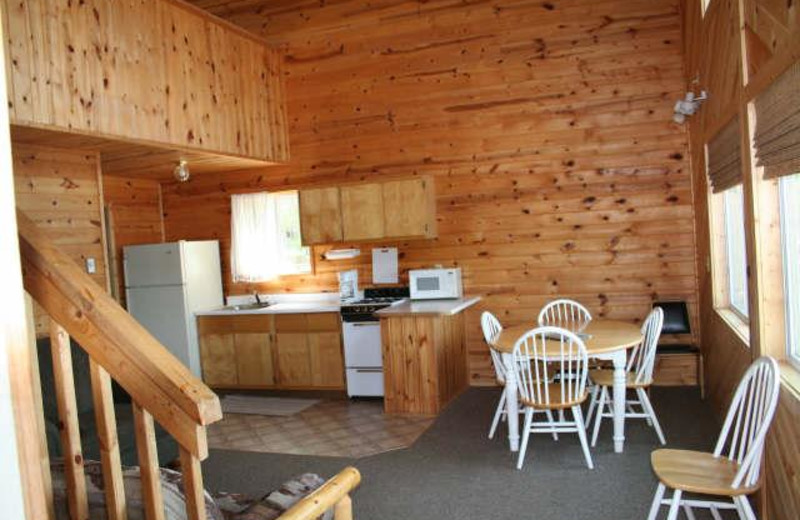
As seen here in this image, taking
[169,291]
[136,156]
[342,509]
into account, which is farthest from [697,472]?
[169,291]

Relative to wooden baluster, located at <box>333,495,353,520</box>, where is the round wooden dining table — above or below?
below

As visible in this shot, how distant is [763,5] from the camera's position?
2.57 m

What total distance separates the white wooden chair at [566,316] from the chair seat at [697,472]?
179 centimetres

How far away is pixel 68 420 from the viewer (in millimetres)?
1421

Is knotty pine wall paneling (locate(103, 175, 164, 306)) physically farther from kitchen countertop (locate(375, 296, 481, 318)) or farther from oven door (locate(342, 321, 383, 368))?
kitchen countertop (locate(375, 296, 481, 318))

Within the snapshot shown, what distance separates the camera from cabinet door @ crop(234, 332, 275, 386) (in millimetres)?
6215

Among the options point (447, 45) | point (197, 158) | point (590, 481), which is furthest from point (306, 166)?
point (590, 481)

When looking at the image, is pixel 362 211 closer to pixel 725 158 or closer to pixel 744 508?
pixel 725 158

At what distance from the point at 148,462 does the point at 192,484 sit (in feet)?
0.39

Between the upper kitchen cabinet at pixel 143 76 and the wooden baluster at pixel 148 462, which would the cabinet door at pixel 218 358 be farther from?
the wooden baluster at pixel 148 462

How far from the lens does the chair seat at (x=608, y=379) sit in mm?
4059

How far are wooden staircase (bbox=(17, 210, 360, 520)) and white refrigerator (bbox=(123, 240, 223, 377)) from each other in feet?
16.0

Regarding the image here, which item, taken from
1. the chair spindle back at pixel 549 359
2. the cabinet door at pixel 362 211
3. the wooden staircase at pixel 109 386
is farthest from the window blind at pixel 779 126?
the cabinet door at pixel 362 211

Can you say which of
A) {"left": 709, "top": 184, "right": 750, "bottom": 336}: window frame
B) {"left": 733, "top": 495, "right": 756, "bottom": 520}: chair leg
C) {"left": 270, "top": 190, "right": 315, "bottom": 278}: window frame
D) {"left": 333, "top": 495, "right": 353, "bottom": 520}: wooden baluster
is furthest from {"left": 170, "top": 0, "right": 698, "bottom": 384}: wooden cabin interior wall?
{"left": 333, "top": 495, "right": 353, "bottom": 520}: wooden baluster
